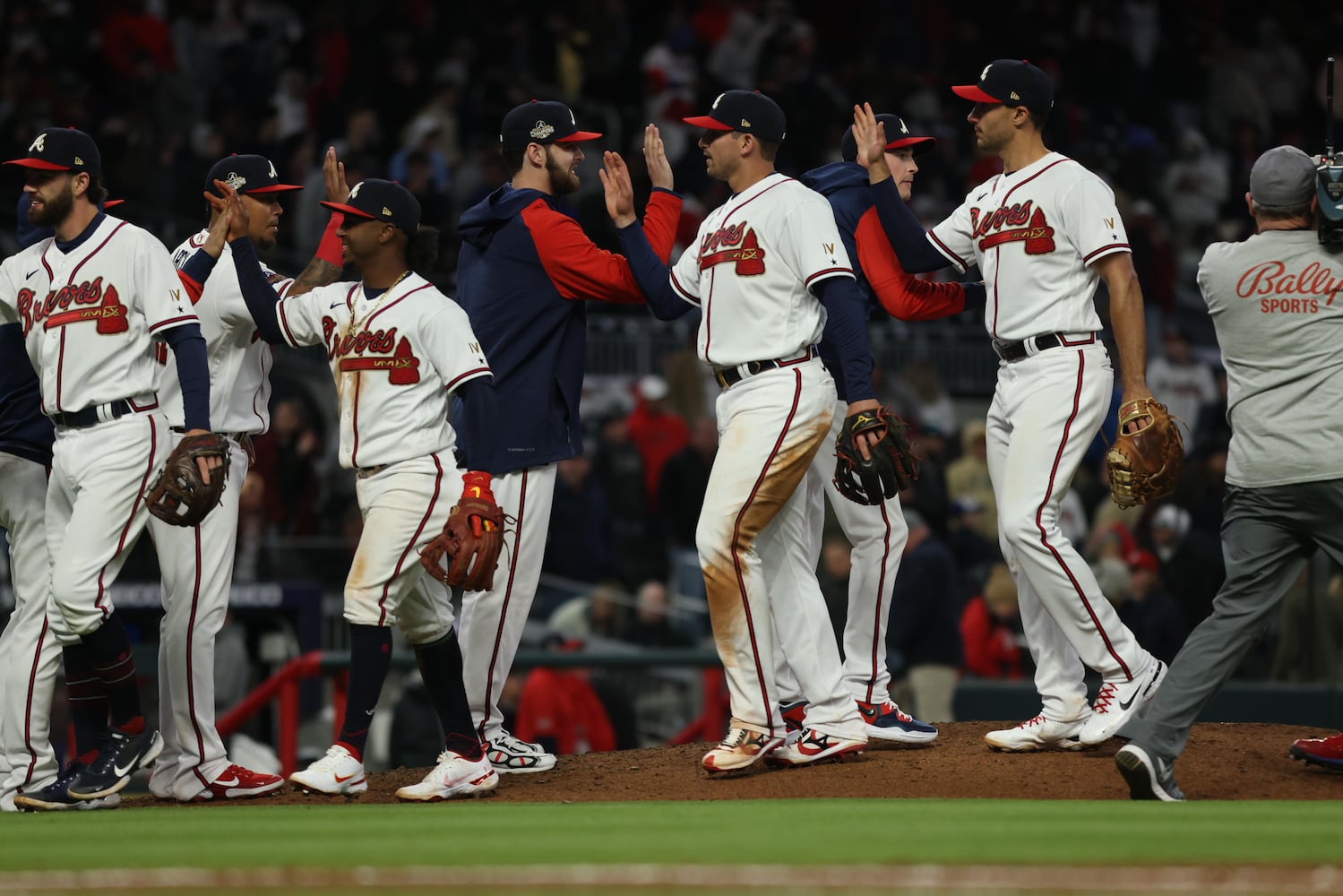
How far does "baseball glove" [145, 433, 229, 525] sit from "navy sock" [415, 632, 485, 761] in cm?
91

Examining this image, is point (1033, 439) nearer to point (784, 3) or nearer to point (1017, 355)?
point (1017, 355)

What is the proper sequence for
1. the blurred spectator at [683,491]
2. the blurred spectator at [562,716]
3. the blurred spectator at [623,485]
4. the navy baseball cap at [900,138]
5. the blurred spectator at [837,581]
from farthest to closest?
the blurred spectator at [623,485]
the blurred spectator at [683,491]
the blurred spectator at [837,581]
the blurred spectator at [562,716]
the navy baseball cap at [900,138]

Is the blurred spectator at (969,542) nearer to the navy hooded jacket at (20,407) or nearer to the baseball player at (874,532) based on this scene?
the baseball player at (874,532)

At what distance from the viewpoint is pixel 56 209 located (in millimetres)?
6594

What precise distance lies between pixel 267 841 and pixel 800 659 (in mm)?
2209

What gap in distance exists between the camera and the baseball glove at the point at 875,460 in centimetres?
628

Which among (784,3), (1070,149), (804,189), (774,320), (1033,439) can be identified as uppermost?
(784,3)

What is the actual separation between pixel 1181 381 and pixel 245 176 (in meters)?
10.2

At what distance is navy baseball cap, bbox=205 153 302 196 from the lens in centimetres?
687

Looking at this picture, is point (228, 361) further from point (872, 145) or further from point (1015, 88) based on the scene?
point (1015, 88)

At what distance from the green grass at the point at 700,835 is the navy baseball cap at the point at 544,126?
8.69 feet

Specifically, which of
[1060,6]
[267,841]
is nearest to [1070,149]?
[1060,6]

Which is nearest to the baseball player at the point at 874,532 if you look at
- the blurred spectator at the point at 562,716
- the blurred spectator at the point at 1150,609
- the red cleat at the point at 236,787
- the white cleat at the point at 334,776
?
the white cleat at the point at 334,776

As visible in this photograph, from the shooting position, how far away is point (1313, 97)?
65.8 ft
